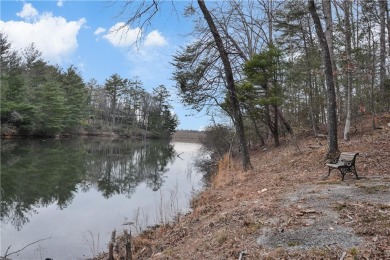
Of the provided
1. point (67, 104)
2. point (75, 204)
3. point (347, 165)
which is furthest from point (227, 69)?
point (67, 104)

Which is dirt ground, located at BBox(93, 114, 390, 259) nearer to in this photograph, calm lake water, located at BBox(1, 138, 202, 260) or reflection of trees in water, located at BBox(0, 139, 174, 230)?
calm lake water, located at BBox(1, 138, 202, 260)

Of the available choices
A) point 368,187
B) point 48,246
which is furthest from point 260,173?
point 48,246

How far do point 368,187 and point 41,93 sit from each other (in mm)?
38663

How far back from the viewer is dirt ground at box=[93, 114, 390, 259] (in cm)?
434

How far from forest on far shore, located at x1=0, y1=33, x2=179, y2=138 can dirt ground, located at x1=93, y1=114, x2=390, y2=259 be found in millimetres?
30398

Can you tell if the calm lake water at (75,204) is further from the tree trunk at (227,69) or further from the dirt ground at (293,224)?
the tree trunk at (227,69)

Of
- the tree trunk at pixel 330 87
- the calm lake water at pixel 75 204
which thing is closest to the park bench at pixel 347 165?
the tree trunk at pixel 330 87

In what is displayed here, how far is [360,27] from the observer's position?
17906 mm

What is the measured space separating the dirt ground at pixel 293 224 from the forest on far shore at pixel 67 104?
99.7 feet

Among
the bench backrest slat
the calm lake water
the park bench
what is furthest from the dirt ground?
the calm lake water

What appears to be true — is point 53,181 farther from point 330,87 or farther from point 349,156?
point 349,156

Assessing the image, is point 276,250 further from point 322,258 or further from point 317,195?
point 317,195

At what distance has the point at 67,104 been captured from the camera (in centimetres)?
4950

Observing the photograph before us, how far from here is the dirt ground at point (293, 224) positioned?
14.3 feet
